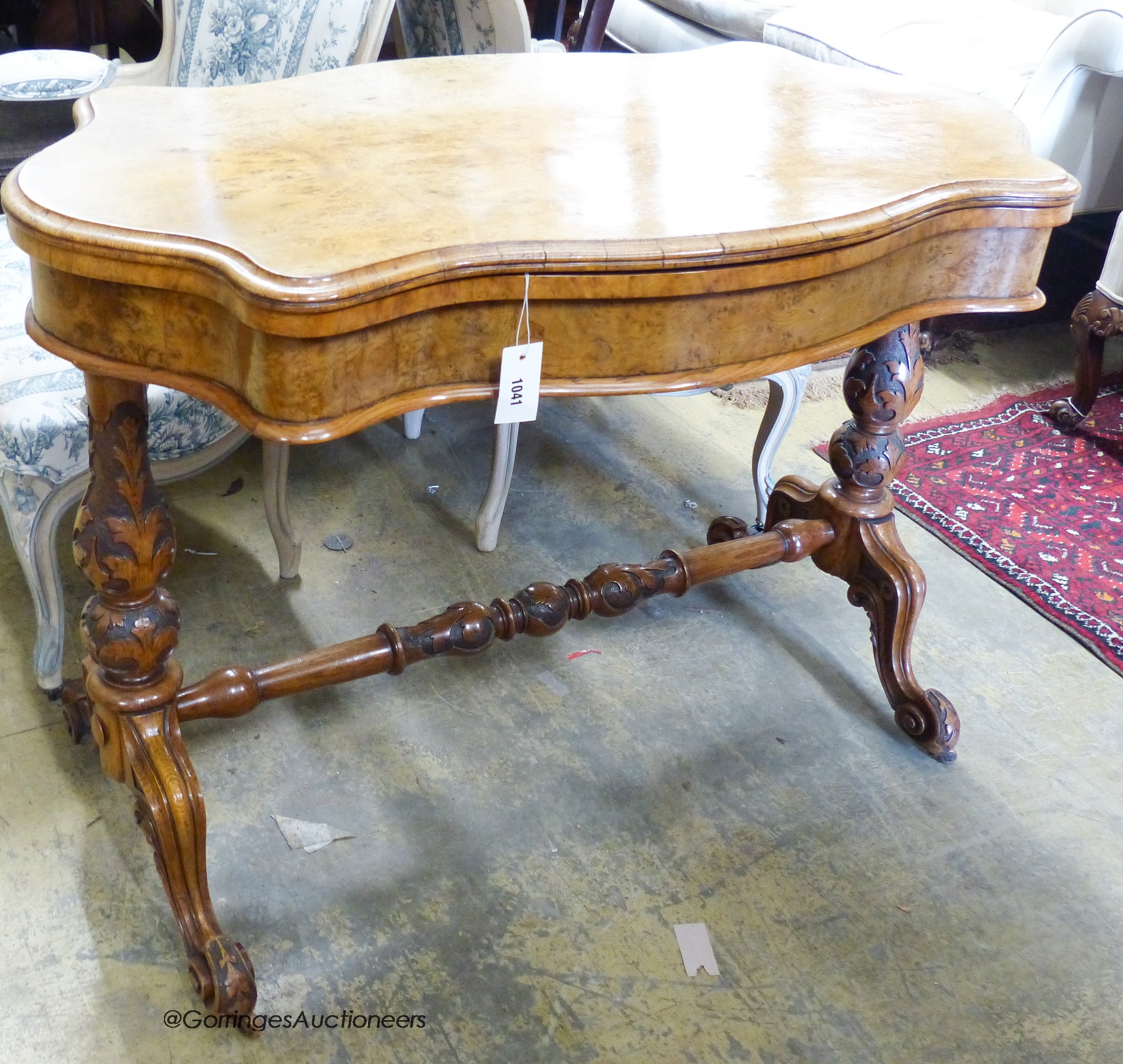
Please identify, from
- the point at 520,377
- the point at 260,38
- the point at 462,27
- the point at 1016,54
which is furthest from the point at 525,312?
the point at 1016,54

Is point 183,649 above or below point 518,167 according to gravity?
below

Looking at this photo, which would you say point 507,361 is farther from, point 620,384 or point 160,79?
point 160,79

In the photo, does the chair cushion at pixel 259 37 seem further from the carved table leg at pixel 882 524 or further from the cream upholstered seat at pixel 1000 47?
the cream upholstered seat at pixel 1000 47

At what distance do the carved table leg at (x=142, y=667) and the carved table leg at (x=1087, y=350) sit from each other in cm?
198

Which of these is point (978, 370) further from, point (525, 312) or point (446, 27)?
point (525, 312)

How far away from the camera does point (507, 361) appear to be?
0.91 meters

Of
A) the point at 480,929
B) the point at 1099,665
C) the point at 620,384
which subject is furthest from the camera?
the point at 1099,665

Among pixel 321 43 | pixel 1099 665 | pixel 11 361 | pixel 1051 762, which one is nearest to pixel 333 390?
pixel 11 361

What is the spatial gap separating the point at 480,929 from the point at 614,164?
0.84m

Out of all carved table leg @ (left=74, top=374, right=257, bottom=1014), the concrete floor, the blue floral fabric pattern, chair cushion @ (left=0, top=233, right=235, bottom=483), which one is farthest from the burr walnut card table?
the blue floral fabric pattern

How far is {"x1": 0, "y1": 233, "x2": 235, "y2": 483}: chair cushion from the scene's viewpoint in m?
1.26

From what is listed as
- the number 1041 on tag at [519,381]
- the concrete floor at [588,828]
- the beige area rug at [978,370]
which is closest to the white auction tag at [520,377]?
the number 1041 on tag at [519,381]

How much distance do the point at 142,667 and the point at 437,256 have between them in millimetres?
541

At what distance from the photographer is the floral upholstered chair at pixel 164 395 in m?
1.28
